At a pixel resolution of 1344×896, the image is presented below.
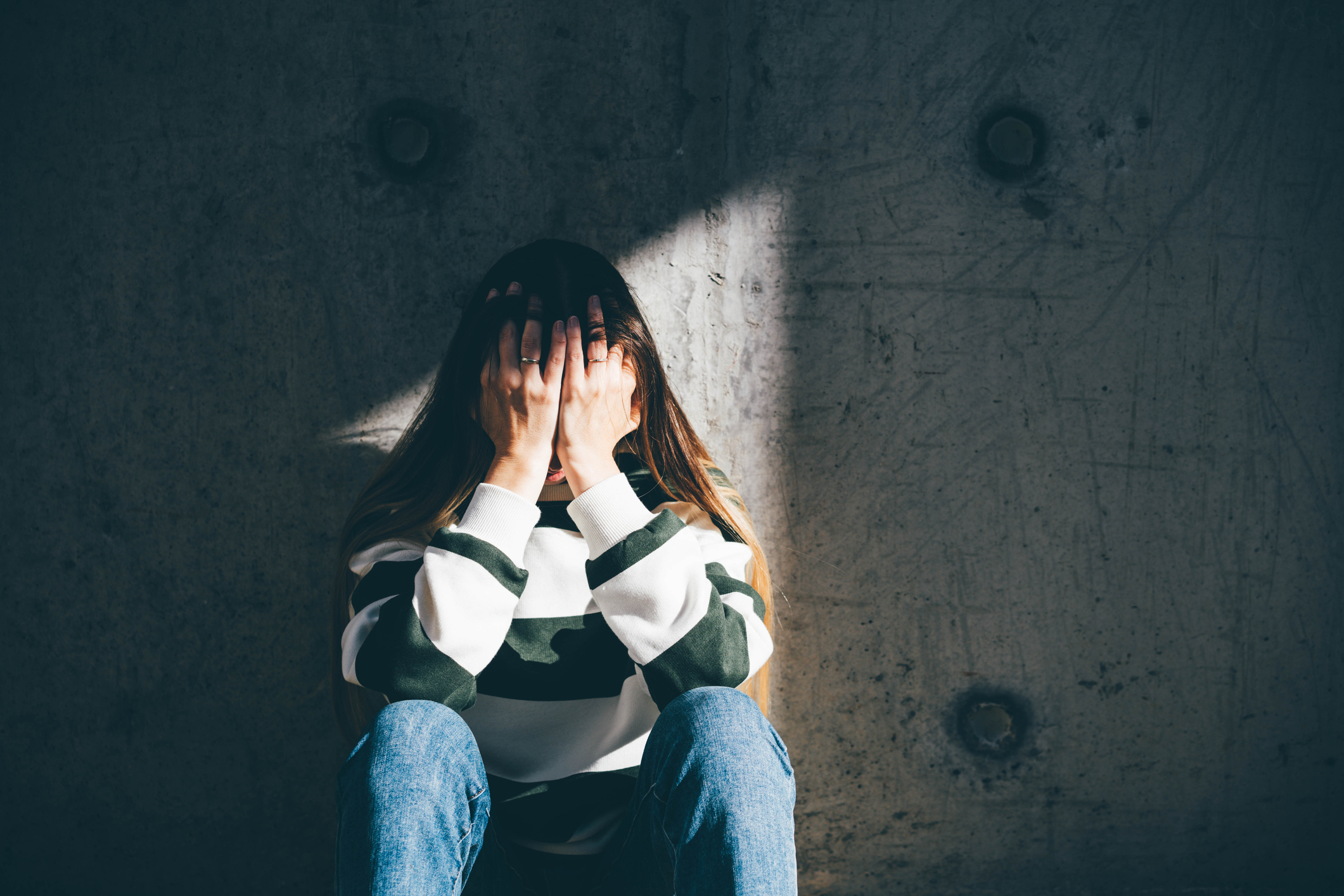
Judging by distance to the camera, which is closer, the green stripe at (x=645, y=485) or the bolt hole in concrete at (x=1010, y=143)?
the green stripe at (x=645, y=485)

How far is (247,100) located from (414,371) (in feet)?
2.33

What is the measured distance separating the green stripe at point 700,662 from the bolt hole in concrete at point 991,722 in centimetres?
93

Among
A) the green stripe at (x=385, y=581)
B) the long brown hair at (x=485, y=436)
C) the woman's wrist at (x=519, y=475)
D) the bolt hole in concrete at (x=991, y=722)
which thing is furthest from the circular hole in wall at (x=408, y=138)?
the bolt hole in concrete at (x=991, y=722)

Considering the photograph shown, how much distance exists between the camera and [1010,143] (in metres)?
1.79

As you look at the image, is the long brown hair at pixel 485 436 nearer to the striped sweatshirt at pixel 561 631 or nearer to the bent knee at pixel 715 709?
the striped sweatshirt at pixel 561 631

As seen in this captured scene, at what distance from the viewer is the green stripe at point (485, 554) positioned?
3.92 feet

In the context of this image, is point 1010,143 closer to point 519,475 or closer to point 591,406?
point 591,406

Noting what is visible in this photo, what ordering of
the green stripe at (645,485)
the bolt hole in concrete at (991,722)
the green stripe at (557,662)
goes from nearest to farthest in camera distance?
the green stripe at (557,662) < the green stripe at (645,485) < the bolt hole in concrete at (991,722)

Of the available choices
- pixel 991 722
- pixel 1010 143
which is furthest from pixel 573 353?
pixel 991 722

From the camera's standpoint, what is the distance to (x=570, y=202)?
5.78 feet

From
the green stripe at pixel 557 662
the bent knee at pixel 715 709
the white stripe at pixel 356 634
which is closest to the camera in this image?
the bent knee at pixel 715 709

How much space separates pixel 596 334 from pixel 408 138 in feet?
2.53

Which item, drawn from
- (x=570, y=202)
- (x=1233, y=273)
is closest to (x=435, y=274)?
(x=570, y=202)

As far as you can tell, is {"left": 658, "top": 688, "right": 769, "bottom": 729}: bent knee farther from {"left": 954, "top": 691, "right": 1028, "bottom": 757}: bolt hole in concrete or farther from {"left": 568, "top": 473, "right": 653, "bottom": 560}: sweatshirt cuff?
{"left": 954, "top": 691, "right": 1028, "bottom": 757}: bolt hole in concrete
